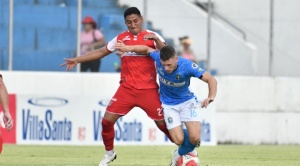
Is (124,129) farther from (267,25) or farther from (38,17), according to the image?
(267,25)

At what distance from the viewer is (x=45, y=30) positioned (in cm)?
2166

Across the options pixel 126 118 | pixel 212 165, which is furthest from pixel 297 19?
pixel 212 165

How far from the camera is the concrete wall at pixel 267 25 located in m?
23.3

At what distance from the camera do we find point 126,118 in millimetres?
21438

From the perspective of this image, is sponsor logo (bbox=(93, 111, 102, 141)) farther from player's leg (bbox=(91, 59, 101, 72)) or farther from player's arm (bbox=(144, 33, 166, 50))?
player's arm (bbox=(144, 33, 166, 50))

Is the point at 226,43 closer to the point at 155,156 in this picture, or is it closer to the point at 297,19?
the point at 297,19

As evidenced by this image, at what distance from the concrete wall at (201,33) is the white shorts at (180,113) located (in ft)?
28.8

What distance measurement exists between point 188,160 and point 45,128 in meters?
8.06

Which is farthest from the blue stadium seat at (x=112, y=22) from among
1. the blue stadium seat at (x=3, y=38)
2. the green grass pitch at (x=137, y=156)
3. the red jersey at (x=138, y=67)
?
the red jersey at (x=138, y=67)

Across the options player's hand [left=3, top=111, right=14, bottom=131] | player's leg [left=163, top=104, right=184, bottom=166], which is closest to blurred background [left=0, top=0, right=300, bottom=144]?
player's leg [left=163, top=104, right=184, bottom=166]

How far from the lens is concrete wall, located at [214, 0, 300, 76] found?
76.4 feet

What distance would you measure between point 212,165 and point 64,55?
7.98 meters

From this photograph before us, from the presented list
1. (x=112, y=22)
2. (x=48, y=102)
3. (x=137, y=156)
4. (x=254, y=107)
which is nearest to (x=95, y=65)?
(x=112, y=22)

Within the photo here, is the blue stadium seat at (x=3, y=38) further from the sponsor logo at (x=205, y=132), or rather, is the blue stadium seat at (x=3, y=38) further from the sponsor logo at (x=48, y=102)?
the sponsor logo at (x=205, y=132)
